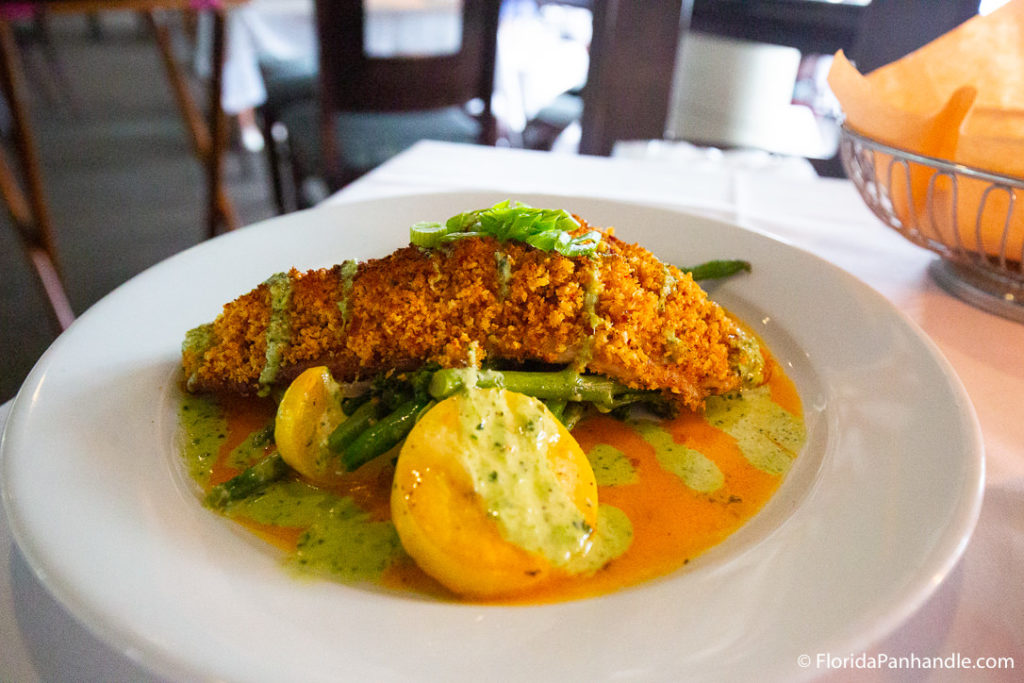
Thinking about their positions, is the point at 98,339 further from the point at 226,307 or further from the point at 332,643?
the point at 332,643

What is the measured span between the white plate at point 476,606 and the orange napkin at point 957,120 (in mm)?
438

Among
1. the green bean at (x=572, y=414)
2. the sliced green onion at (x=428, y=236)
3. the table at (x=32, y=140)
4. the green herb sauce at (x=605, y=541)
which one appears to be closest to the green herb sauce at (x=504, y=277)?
the sliced green onion at (x=428, y=236)

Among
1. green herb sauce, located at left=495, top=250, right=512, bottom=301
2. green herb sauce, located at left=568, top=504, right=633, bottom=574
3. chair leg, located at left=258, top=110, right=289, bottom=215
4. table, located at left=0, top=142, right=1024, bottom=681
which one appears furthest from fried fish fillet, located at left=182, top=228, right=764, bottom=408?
chair leg, located at left=258, top=110, right=289, bottom=215

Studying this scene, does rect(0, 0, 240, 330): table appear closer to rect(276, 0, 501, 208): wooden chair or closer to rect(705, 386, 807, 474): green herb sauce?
rect(276, 0, 501, 208): wooden chair

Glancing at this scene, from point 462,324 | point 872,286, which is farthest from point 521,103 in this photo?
point 462,324

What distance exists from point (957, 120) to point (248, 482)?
191cm

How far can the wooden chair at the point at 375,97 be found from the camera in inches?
149

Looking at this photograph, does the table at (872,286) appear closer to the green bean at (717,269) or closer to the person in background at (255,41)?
the green bean at (717,269)

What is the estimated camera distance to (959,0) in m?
3.61

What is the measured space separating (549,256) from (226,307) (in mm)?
765

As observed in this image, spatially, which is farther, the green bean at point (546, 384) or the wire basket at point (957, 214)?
the wire basket at point (957, 214)

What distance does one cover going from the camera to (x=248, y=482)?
1.28m

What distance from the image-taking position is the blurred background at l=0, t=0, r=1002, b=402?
3.89m

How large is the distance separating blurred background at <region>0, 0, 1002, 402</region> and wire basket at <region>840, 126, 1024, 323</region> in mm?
1388
